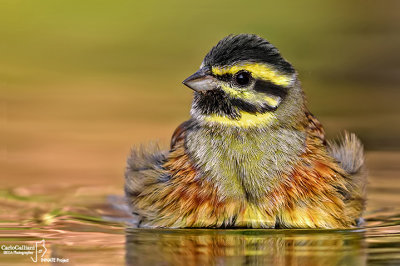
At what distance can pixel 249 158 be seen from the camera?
303 inches

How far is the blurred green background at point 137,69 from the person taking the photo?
11159 millimetres

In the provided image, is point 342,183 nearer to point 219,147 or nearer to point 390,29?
point 219,147

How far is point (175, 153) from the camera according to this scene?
818 cm

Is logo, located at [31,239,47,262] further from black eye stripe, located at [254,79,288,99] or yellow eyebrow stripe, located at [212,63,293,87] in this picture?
black eye stripe, located at [254,79,288,99]

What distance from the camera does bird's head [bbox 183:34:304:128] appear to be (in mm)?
7508

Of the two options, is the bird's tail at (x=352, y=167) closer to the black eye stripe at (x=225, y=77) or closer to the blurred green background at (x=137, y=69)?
the black eye stripe at (x=225, y=77)

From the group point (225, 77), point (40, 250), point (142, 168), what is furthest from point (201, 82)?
point (40, 250)

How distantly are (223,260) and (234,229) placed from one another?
4.05 feet

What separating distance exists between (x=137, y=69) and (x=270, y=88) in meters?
8.22

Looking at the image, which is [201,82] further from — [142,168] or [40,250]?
[40,250]

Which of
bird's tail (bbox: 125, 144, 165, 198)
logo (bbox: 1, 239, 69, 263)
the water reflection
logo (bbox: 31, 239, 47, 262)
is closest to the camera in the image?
the water reflection

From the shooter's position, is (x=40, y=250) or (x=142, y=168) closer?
(x=40, y=250)

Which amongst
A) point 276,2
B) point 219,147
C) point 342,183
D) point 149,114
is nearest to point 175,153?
point 219,147

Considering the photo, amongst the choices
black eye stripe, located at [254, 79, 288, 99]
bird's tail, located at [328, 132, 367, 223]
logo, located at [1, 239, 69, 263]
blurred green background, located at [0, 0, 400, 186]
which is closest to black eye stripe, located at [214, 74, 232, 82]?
black eye stripe, located at [254, 79, 288, 99]
